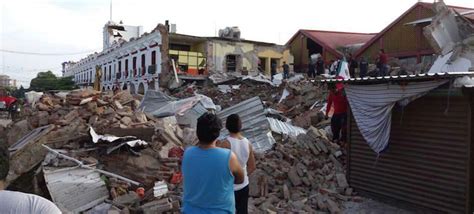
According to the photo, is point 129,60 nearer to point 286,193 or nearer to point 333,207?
point 286,193

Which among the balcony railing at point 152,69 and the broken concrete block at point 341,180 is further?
the balcony railing at point 152,69

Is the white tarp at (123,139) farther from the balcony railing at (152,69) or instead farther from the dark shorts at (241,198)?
the balcony railing at (152,69)

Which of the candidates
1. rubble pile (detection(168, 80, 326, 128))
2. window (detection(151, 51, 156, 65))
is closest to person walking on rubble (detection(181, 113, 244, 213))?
rubble pile (detection(168, 80, 326, 128))

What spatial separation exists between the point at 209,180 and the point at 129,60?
35.9m

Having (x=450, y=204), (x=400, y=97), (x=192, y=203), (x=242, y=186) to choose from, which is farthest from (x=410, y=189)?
(x=192, y=203)

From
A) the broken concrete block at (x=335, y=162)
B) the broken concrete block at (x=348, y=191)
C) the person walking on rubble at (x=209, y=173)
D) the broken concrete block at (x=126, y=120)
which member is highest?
the person walking on rubble at (x=209, y=173)

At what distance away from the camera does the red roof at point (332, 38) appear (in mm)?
32772

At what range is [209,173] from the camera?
3584 mm

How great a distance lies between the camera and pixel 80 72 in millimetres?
64000

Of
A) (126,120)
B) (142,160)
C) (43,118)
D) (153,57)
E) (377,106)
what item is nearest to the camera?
(377,106)

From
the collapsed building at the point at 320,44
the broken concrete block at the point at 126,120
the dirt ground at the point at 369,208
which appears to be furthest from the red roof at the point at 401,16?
the dirt ground at the point at 369,208

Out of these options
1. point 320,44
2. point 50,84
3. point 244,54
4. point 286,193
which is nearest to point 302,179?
point 286,193

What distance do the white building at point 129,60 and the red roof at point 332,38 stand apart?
1119 centimetres

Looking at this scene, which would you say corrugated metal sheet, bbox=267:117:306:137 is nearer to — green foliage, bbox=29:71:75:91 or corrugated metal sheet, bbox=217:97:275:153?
corrugated metal sheet, bbox=217:97:275:153
